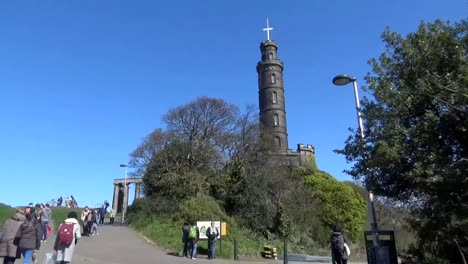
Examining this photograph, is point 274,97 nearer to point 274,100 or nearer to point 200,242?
point 274,100

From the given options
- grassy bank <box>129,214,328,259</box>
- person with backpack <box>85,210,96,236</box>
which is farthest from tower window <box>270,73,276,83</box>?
person with backpack <box>85,210,96,236</box>

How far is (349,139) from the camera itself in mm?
15508

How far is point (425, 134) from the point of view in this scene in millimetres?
12758

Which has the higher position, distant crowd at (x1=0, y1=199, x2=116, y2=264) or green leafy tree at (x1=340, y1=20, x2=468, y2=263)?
green leafy tree at (x1=340, y1=20, x2=468, y2=263)

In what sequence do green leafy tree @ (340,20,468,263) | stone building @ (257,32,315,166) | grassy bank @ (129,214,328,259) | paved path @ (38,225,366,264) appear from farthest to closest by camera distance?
stone building @ (257,32,315,166) < grassy bank @ (129,214,328,259) < paved path @ (38,225,366,264) < green leafy tree @ (340,20,468,263)

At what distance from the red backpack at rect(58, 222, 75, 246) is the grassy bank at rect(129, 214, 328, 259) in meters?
12.8

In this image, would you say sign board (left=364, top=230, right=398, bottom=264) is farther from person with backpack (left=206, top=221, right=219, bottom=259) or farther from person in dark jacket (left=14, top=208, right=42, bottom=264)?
person in dark jacket (left=14, top=208, right=42, bottom=264)

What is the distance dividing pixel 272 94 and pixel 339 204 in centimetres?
2477

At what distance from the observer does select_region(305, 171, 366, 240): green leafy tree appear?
4547 centimetres

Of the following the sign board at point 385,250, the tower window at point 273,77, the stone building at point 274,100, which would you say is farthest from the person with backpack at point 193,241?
the tower window at point 273,77

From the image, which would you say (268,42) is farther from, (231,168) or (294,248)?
(294,248)

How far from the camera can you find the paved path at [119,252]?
1647 cm

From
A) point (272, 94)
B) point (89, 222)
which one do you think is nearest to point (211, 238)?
point (89, 222)

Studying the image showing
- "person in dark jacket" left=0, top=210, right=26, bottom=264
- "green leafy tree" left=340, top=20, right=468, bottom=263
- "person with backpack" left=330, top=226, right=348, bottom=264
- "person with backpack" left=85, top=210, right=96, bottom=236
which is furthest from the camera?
"person with backpack" left=85, top=210, right=96, bottom=236
